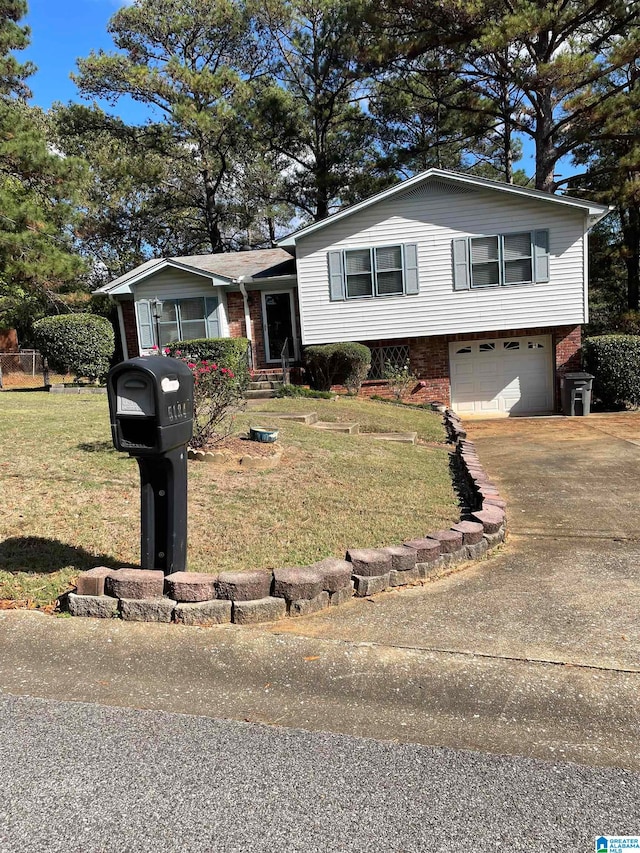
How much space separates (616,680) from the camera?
2662 mm

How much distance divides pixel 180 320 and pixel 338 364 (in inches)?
210

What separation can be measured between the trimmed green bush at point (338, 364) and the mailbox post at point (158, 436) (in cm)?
1172

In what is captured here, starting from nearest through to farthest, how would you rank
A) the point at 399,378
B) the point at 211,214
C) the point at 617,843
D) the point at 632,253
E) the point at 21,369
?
the point at 617,843
the point at 399,378
the point at 21,369
the point at 632,253
the point at 211,214

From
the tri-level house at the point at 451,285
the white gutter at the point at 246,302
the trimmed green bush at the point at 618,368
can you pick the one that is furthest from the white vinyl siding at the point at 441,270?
the white gutter at the point at 246,302

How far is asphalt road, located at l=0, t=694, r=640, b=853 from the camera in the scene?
179cm

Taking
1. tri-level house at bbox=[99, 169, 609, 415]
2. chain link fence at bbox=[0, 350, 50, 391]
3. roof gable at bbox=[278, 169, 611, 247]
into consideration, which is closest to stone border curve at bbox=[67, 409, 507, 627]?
tri-level house at bbox=[99, 169, 609, 415]

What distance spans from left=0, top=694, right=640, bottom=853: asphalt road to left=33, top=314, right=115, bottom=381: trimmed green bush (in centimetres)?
1506

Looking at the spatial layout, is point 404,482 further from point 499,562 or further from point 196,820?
point 196,820

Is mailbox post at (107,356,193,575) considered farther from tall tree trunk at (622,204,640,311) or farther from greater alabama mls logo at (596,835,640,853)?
tall tree trunk at (622,204,640,311)

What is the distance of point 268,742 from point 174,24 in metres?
29.3

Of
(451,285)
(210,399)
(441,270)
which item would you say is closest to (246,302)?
(441,270)

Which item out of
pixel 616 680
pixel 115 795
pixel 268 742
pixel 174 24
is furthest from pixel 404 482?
pixel 174 24

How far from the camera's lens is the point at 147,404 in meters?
3.06

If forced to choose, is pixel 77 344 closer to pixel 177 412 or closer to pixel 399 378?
pixel 399 378
